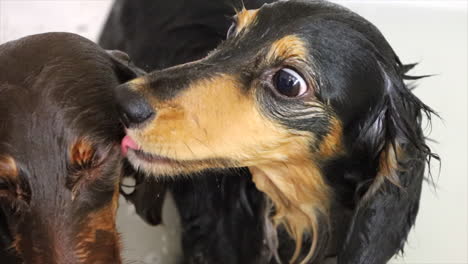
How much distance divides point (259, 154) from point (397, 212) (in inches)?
12.7

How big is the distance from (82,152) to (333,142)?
0.52 m

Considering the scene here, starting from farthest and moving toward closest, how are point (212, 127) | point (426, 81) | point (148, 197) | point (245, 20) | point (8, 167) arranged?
point (426, 81) → point (148, 197) → point (245, 20) → point (212, 127) → point (8, 167)

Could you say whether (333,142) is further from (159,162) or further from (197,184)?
(197,184)

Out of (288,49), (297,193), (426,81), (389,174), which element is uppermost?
(288,49)

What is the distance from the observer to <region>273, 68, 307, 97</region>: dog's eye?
121 centimetres

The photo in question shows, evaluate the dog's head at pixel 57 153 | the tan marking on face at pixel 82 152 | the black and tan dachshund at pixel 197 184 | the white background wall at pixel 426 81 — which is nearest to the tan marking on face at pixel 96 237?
the dog's head at pixel 57 153

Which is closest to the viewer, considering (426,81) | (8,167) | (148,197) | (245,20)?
(8,167)

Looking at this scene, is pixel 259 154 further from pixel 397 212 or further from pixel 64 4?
pixel 64 4

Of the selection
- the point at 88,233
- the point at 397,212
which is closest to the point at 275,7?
the point at 397,212

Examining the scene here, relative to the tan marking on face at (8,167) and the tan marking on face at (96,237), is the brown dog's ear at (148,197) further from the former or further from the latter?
the tan marking on face at (8,167)

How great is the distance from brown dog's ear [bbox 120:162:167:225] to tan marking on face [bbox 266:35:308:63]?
475mm

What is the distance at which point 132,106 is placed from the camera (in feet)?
3.79

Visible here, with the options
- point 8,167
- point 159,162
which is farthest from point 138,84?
point 8,167

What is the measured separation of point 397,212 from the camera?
1278 millimetres
